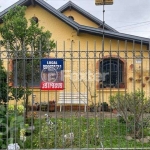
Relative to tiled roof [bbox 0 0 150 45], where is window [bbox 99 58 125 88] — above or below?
below

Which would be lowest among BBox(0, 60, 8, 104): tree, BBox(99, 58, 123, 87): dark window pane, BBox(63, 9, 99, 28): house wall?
BBox(0, 60, 8, 104): tree

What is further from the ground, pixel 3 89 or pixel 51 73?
pixel 51 73

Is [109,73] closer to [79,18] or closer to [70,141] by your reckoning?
[70,141]

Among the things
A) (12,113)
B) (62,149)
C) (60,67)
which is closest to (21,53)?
(60,67)

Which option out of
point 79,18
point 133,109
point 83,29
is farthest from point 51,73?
point 79,18

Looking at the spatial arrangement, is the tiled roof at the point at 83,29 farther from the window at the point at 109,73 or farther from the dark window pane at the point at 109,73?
the dark window pane at the point at 109,73

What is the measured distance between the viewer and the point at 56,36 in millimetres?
14711

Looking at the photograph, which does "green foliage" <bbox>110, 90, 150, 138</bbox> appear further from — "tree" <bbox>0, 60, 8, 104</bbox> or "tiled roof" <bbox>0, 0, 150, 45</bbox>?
"tiled roof" <bbox>0, 0, 150, 45</bbox>

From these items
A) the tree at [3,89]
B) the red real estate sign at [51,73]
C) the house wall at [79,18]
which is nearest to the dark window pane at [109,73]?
the red real estate sign at [51,73]

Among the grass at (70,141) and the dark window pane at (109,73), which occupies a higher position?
the dark window pane at (109,73)

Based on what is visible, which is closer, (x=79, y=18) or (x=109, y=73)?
(x=109, y=73)

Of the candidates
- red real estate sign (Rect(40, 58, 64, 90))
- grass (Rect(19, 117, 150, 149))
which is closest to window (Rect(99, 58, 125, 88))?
red real estate sign (Rect(40, 58, 64, 90))

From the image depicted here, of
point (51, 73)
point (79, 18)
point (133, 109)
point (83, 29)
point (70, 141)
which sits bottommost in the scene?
point (70, 141)

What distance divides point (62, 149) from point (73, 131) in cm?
92
